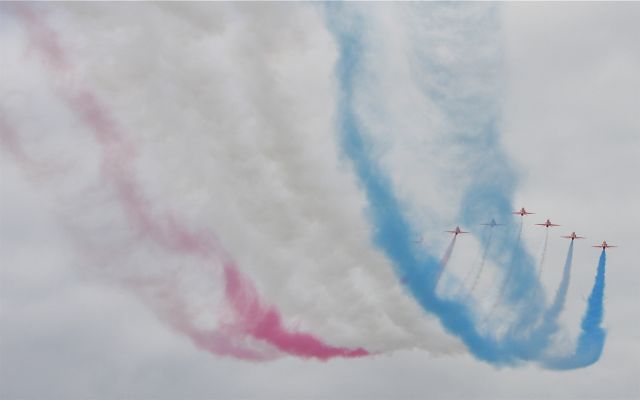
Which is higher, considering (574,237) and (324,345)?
(574,237)

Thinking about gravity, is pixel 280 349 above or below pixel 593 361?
below

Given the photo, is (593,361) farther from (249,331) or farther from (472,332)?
(249,331)

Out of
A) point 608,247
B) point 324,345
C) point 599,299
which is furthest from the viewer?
point 608,247

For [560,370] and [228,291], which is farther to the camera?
[560,370]

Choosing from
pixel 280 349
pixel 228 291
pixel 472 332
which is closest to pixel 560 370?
pixel 472 332

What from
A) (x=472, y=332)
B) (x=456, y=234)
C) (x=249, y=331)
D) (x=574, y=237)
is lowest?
(x=249, y=331)

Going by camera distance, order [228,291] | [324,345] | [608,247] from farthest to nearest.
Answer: [608,247]
[324,345]
[228,291]

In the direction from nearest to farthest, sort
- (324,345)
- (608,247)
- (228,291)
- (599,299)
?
(228,291), (324,345), (599,299), (608,247)

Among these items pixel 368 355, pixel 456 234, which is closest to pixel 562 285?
pixel 456 234

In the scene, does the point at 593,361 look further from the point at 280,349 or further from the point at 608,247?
the point at 280,349
